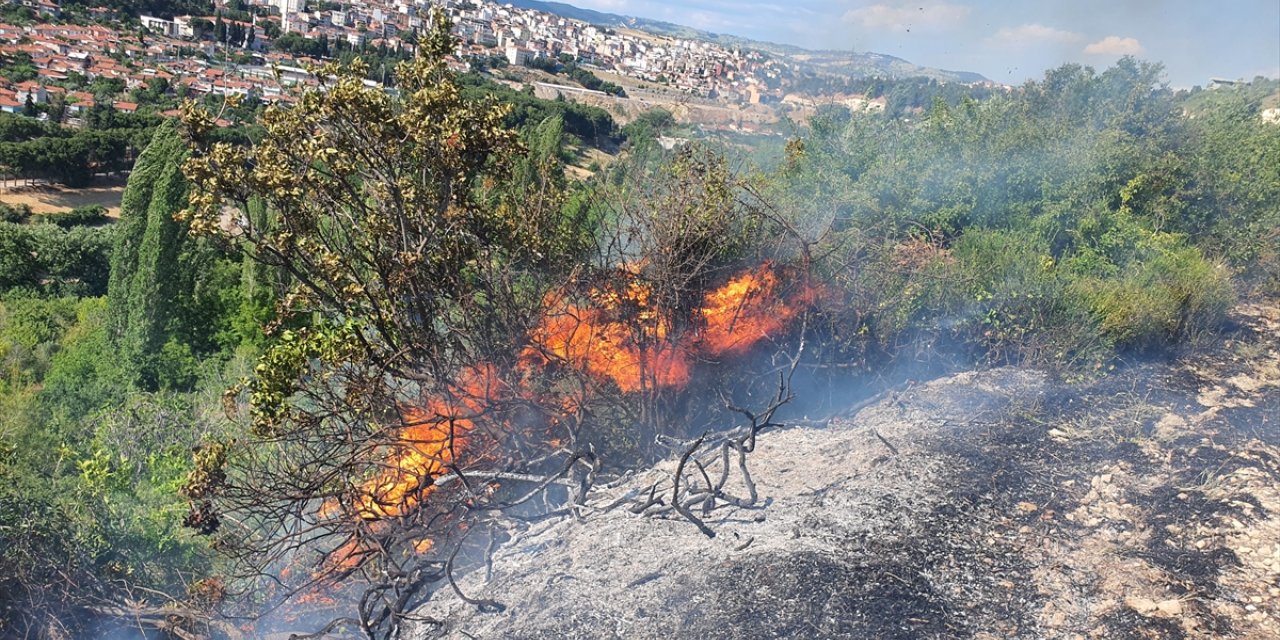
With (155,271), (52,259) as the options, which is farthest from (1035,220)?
(52,259)

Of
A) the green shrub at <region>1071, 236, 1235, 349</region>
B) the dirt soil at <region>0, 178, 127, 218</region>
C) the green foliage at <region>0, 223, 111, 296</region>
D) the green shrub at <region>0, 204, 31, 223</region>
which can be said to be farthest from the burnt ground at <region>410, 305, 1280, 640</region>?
the dirt soil at <region>0, 178, 127, 218</region>

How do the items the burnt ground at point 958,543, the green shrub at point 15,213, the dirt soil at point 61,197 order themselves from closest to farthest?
1. the burnt ground at point 958,543
2. the green shrub at point 15,213
3. the dirt soil at point 61,197

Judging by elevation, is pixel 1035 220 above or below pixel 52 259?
above

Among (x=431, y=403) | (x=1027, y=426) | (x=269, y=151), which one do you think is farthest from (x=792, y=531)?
(x=269, y=151)

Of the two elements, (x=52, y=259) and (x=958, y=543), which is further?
(x=52, y=259)

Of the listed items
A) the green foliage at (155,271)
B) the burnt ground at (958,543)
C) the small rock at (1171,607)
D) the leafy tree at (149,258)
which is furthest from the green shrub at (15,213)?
the small rock at (1171,607)

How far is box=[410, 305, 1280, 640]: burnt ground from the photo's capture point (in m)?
5.23

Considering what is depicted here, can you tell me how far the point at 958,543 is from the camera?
5.96 meters

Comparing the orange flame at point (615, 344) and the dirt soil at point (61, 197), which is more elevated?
the orange flame at point (615, 344)

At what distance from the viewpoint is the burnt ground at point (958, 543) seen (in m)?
5.23

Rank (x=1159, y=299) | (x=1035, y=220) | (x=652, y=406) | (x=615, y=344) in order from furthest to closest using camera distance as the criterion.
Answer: (x=1035, y=220)
(x=1159, y=299)
(x=615, y=344)
(x=652, y=406)

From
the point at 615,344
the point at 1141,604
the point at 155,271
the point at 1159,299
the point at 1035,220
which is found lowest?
the point at 155,271

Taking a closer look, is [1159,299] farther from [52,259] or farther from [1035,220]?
[52,259]

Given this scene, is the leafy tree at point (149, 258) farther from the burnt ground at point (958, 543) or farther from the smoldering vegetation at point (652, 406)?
the burnt ground at point (958, 543)
